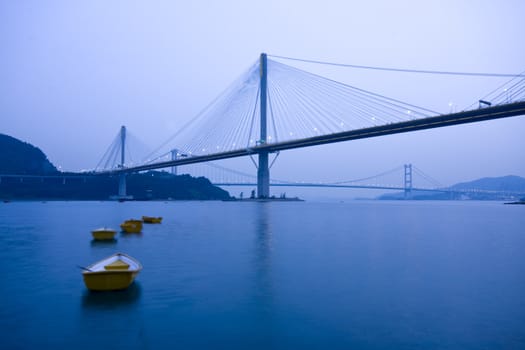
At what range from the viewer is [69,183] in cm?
8456

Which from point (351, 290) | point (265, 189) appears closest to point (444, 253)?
point (351, 290)

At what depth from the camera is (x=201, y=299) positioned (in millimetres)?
6691

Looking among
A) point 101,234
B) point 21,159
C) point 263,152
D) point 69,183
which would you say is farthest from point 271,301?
point 21,159

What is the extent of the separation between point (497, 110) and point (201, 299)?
29054 mm

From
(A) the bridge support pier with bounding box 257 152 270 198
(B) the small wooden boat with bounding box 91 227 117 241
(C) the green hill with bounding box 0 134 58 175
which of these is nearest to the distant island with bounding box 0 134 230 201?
(C) the green hill with bounding box 0 134 58 175

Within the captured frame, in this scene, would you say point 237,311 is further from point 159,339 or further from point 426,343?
point 426,343

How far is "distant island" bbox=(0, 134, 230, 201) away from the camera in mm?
78250

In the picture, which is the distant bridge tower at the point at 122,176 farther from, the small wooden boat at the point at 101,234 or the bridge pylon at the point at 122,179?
the small wooden boat at the point at 101,234

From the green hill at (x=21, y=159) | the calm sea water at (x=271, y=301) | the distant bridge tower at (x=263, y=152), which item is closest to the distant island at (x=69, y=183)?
the green hill at (x=21, y=159)

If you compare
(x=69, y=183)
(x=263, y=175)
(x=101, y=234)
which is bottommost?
(x=101, y=234)

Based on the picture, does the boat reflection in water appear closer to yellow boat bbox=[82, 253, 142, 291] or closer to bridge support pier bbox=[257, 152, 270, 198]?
yellow boat bbox=[82, 253, 142, 291]

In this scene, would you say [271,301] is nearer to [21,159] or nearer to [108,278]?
[108,278]

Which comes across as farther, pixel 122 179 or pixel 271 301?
pixel 122 179

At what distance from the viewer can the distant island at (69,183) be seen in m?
78.2
